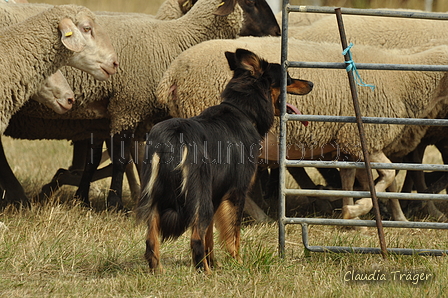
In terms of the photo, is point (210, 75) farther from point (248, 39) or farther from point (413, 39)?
point (413, 39)

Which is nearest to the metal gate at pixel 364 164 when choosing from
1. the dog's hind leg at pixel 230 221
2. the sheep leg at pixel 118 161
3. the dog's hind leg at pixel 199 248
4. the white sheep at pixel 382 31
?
the dog's hind leg at pixel 230 221

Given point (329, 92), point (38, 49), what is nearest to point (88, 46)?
point (38, 49)

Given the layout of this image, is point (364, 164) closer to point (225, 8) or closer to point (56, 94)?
point (56, 94)

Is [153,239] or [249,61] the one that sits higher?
[249,61]

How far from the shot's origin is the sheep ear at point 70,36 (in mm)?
4746

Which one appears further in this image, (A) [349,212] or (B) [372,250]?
(A) [349,212]

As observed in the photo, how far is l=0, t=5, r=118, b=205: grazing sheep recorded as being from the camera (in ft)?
15.5

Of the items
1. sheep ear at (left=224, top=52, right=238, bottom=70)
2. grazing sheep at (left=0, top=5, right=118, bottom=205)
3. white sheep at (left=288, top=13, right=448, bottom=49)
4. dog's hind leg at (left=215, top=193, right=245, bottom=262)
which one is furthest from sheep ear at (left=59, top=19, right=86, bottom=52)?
white sheep at (left=288, top=13, right=448, bottom=49)

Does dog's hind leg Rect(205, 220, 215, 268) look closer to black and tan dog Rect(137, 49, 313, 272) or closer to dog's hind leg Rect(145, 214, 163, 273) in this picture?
black and tan dog Rect(137, 49, 313, 272)

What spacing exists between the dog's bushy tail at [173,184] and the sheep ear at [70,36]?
1.77 meters

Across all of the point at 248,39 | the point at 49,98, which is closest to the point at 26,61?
the point at 49,98

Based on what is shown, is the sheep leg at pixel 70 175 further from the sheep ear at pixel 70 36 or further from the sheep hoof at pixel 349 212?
the sheep hoof at pixel 349 212

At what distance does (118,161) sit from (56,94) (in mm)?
992

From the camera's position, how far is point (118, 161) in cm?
593
